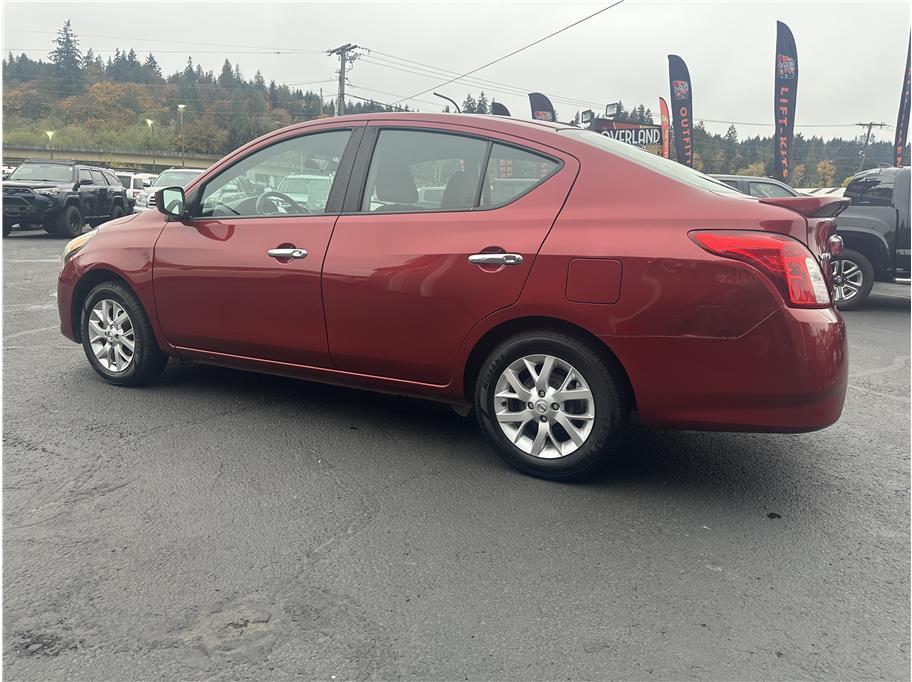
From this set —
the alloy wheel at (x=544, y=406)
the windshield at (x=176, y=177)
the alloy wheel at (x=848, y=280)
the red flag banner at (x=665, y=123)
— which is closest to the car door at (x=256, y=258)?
the alloy wheel at (x=544, y=406)

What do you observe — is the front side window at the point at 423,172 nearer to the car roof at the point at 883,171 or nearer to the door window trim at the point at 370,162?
the door window trim at the point at 370,162

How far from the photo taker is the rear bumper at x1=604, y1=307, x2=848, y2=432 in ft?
10.2

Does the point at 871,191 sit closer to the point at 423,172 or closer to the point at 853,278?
the point at 853,278

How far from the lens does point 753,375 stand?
10.3 feet

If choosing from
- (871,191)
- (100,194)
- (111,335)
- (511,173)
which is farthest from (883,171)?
(100,194)

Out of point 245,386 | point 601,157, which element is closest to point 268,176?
point 245,386

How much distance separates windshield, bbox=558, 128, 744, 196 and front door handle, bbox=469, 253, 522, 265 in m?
0.69

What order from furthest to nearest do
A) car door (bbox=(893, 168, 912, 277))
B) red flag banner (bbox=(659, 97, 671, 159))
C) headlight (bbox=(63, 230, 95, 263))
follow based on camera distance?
red flag banner (bbox=(659, 97, 671, 159)) → car door (bbox=(893, 168, 912, 277)) → headlight (bbox=(63, 230, 95, 263))

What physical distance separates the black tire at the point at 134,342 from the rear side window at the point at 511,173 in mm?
2512

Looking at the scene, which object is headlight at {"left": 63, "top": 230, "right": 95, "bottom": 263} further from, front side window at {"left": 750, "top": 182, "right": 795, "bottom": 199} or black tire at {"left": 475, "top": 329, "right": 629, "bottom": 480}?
front side window at {"left": 750, "top": 182, "right": 795, "bottom": 199}

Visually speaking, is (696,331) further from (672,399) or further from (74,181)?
(74,181)

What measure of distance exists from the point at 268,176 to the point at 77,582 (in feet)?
8.75

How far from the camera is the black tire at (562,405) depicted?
3.37 m

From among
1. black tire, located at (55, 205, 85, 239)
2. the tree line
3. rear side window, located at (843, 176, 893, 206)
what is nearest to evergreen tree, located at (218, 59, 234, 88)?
the tree line
